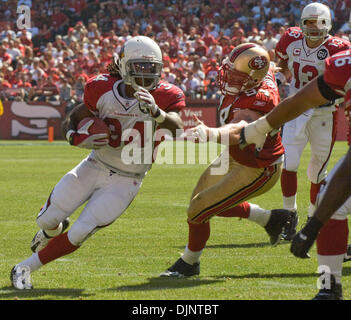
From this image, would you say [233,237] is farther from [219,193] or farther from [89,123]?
[89,123]

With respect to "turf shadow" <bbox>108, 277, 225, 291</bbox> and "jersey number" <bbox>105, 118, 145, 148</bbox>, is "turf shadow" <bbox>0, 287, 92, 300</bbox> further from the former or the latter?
"jersey number" <bbox>105, 118, 145, 148</bbox>

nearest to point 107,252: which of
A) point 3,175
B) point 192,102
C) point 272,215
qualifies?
point 272,215

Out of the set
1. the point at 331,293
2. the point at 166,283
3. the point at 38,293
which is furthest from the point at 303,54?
the point at 38,293

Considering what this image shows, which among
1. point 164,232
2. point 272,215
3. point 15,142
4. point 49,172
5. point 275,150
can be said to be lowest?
point 15,142

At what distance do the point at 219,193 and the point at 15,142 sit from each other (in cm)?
1539

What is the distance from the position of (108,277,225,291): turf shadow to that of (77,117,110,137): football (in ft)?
3.25

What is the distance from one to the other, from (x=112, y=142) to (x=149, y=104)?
640 millimetres

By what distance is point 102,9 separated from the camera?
25266mm

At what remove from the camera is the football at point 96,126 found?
498 cm

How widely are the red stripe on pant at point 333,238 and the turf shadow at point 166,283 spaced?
1085 mm

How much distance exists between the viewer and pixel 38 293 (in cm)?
462

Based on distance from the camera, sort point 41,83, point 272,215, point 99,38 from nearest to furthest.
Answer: point 272,215
point 41,83
point 99,38

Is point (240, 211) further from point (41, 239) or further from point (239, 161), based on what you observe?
point (41, 239)

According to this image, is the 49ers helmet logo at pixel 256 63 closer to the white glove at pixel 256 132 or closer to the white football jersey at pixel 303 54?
the white glove at pixel 256 132
